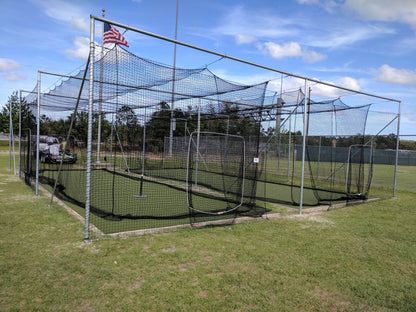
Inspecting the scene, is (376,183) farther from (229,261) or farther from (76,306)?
(76,306)

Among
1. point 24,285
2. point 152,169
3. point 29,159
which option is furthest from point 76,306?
point 152,169

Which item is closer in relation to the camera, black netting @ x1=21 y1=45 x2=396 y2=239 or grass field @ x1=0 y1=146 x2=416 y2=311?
grass field @ x1=0 y1=146 x2=416 y2=311

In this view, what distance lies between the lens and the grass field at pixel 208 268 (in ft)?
8.57

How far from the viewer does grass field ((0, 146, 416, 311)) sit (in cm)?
261

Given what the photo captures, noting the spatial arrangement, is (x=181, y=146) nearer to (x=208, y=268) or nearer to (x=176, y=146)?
(x=176, y=146)

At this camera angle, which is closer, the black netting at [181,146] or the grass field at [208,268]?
the grass field at [208,268]

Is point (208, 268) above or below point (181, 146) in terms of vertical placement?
below

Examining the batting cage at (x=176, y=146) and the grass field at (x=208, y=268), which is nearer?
the grass field at (x=208, y=268)

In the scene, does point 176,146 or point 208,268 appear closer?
point 208,268

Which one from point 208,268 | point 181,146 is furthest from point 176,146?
point 208,268

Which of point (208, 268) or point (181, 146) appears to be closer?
point (208, 268)

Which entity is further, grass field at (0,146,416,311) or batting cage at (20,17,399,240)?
batting cage at (20,17,399,240)

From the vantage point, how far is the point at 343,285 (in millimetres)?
3051

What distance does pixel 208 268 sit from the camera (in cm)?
329
